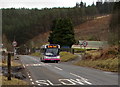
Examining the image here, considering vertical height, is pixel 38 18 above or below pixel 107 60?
above

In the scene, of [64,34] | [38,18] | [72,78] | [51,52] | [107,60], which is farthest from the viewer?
[38,18]

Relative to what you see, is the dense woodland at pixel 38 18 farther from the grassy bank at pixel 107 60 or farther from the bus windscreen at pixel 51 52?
the grassy bank at pixel 107 60

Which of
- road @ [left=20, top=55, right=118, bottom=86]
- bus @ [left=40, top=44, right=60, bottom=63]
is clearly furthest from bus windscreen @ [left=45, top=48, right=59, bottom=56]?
road @ [left=20, top=55, right=118, bottom=86]

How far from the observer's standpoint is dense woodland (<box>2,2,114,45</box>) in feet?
302

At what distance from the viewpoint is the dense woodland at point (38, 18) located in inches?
3622

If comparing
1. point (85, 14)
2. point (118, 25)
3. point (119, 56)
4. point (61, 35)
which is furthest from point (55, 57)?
point (85, 14)

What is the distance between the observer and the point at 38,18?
133750mm

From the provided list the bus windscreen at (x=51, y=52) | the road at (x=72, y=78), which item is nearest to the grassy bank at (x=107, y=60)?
the road at (x=72, y=78)

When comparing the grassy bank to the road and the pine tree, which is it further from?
the pine tree

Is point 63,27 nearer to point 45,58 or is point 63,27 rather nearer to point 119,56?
point 45,58

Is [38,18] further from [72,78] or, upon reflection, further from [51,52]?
[72,78]

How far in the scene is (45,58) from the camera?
45000 millimetres

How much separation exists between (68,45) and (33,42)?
5136cm

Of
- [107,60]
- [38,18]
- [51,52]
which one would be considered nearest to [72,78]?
[107,60]
